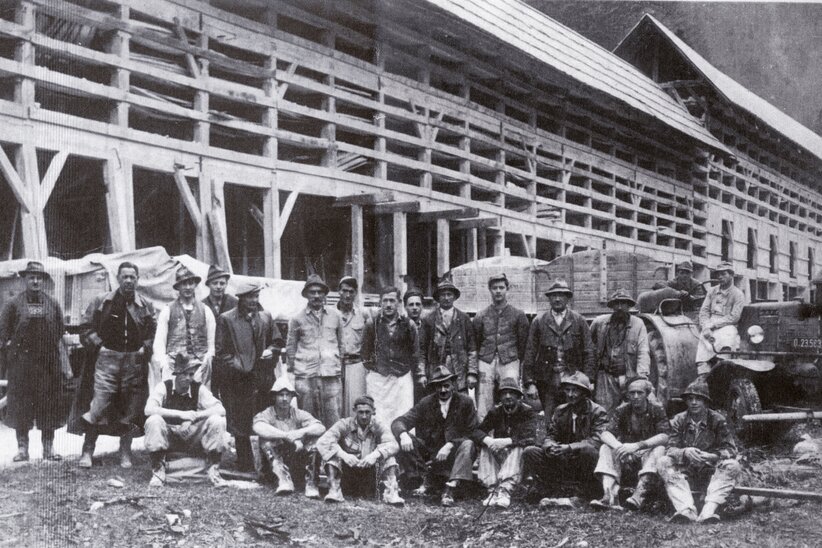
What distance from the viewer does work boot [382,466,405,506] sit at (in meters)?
6.79

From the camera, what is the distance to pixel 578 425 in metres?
7.07

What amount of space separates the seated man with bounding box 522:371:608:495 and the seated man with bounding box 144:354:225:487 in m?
2.66

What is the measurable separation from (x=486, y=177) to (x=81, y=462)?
39.0 feet

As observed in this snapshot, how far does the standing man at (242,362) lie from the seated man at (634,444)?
3195mm

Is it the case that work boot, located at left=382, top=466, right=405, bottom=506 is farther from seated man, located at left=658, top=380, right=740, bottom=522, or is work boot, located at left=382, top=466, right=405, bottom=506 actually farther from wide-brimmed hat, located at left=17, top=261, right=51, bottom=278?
wide-brimmed hat, located at left=17, top=261, right=51, bottom=278

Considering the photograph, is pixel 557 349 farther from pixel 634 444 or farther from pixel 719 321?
pixel 719 321

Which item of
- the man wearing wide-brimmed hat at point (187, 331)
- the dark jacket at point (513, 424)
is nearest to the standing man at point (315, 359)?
the man wearing wide-brimmed hat at point (187, 331)

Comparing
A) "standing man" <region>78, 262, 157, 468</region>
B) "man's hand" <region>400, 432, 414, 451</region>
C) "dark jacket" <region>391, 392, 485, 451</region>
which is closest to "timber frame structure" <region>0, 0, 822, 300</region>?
"standing man" <region>78, 262, 157, 468</region>

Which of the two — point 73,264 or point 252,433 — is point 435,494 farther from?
point 73,264

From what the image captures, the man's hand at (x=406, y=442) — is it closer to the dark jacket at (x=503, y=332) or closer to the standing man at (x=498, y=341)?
the standing man at (x=498, y=341)

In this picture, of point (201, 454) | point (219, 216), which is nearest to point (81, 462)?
point (201, 454)

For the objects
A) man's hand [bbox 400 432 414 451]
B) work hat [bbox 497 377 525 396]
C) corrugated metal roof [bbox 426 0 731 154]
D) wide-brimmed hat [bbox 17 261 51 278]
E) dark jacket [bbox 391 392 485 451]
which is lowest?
man's hand [bbox 400 432 414 451]

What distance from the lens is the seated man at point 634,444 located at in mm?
6480

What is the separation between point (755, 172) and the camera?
28141mm
